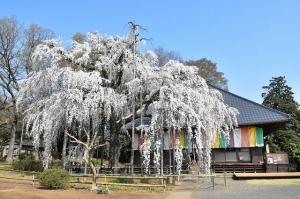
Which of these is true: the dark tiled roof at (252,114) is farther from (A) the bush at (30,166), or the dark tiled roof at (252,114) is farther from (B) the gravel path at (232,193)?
(B) the gravel path at (232,193)

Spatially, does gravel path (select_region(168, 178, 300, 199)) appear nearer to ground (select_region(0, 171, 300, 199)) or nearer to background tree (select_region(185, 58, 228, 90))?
ground (select_region(0, 171, 300, 199))

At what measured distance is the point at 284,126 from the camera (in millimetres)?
33844

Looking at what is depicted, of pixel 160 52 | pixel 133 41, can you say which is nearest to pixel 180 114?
pixel 133 41

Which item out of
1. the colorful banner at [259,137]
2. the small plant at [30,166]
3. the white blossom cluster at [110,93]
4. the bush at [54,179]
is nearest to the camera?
the bush at [54,179]

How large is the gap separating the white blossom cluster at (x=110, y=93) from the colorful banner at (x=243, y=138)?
7193 mm

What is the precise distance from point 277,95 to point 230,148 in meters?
32.9

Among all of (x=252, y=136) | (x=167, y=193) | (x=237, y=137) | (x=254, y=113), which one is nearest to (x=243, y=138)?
(x=237, y=137)

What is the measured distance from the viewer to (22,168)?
2589 cm

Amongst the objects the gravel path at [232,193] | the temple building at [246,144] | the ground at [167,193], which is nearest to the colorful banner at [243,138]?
the temple building at [246,144]

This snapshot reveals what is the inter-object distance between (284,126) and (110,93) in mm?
18582

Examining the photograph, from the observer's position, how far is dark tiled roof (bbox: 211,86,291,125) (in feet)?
99.3

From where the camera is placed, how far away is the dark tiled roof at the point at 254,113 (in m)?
30.3

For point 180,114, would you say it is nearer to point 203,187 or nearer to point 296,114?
point 203,187

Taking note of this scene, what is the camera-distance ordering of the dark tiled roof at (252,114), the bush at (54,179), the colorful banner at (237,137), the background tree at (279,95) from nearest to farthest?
1. the bush at (54,179)
2. the dark tiled roof at (252,114)
3. the colorful banner at (237,137)
4. the background tree at (279,95)
